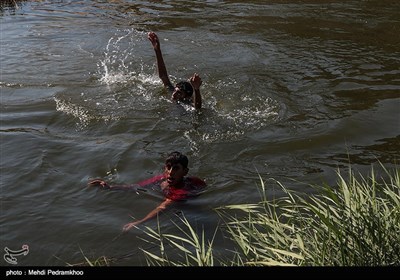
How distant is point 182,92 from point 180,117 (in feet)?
1.34

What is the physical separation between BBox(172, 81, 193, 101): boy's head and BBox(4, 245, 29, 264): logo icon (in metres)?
3.52

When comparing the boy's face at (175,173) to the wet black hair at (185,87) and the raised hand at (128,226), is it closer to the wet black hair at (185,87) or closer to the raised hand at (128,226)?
the raised hand at (128,226)

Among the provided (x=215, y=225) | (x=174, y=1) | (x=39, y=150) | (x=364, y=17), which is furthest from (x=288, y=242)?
(x=174, y=1)

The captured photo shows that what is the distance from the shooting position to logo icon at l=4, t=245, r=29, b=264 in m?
Result: 4.29

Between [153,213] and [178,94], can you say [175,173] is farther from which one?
[178,94]

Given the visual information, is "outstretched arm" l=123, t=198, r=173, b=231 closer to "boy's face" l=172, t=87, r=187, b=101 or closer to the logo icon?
the logo icon

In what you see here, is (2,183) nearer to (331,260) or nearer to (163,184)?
(163,184)

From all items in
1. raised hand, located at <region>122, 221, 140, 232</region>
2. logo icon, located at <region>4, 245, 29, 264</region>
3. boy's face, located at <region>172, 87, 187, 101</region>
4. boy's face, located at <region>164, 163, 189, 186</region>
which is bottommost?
logo icon, located at <region>4, 245, 29, 264</region>

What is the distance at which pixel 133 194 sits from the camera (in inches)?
208

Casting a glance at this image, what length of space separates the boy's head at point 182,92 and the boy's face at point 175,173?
2.41m

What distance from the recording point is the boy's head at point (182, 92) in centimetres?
729

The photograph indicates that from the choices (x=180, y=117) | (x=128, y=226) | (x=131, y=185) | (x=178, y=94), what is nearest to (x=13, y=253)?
(x=128, y=226)

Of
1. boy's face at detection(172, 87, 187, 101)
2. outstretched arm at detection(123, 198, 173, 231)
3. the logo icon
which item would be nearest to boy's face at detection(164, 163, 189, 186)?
outstretched arm at detection(123, 198, 173, 231)

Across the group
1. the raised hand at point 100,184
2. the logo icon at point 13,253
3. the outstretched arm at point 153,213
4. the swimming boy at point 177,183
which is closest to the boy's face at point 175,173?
the swimming boy at point 177,183
